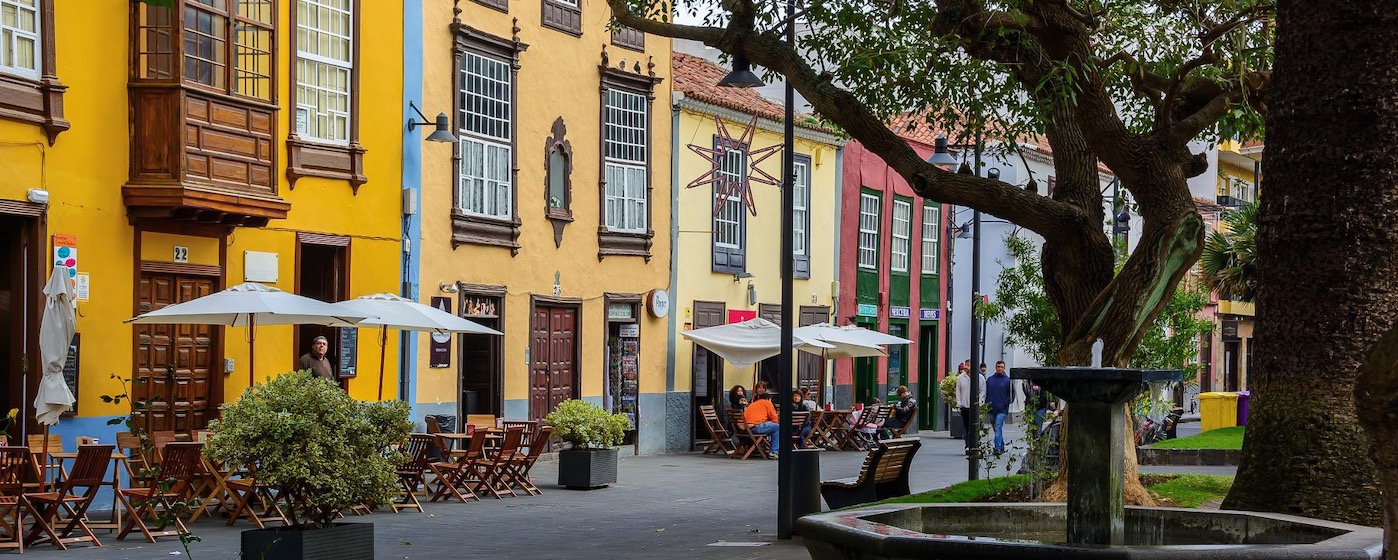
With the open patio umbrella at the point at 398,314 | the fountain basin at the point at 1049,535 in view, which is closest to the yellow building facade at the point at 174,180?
the open patio umbrella at the point at 398,314

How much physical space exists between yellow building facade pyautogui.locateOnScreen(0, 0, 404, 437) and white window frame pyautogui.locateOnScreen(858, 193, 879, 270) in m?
16.5

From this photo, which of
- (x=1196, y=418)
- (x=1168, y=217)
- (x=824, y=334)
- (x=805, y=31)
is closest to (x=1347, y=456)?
(x=1168, y=217)

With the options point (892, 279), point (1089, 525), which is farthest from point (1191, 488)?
point (892, 279)

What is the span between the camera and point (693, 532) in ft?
53.4

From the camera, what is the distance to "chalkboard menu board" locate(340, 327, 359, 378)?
22281mm

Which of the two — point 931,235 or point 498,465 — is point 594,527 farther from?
point 931,235

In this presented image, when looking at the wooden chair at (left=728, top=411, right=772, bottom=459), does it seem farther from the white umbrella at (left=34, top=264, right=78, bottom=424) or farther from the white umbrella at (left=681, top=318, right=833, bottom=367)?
the white umbrella at (left=34, top=264, right=78, bottom=424)

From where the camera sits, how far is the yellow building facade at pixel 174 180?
17.5 m

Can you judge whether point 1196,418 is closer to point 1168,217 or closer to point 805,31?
point 805,31

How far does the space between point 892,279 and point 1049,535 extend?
27.6 m

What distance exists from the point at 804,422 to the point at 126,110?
44.9ft

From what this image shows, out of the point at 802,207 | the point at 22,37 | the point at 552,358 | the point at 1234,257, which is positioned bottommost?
the point at 552,358

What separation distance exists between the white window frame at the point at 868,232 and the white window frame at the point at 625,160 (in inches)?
342

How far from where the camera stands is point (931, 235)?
4081cm
